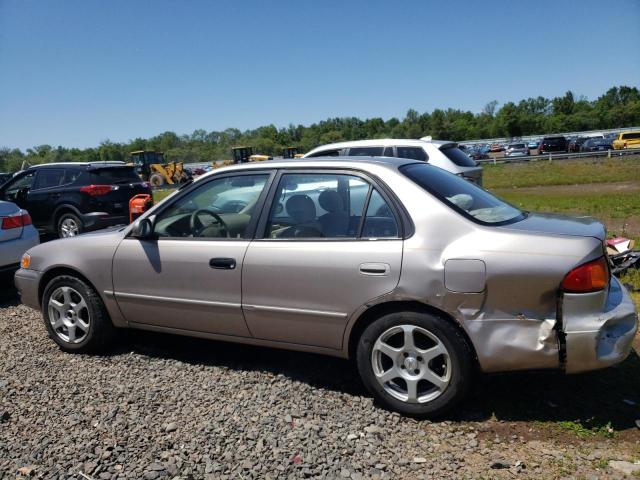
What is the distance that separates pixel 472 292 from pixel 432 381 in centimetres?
62

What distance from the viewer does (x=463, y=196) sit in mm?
3594

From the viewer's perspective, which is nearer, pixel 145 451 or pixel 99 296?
pixel 145 451

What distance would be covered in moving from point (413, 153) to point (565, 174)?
18487 mm

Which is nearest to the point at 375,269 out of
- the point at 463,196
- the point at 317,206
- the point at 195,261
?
the point at 317,206

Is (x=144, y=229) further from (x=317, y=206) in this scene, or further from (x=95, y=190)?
(x=95, y=190)

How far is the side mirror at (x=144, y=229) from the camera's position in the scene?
409 cm

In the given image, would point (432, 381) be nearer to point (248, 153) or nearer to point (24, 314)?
point (24, 314)

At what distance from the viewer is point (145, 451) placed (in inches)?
120

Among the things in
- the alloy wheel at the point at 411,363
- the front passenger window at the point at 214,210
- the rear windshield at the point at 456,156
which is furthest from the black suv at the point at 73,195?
the alloy wheel at the point at 411,363

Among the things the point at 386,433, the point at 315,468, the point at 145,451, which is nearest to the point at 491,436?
the point at 386,433

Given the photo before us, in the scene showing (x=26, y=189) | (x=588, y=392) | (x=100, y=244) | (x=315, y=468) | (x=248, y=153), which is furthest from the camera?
(x=248, y=153)

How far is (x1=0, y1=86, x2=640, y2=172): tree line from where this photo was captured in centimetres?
9650

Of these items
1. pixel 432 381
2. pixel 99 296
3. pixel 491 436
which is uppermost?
pixel 99 296

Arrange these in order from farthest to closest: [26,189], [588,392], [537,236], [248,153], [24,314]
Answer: [248,153] < [26,189] < [24,314] < [588,392] < [537,236]
